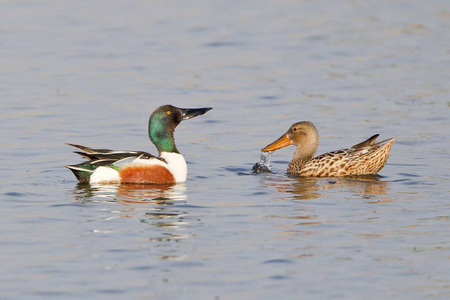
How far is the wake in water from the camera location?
1229cm

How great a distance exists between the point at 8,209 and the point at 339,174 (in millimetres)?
4193

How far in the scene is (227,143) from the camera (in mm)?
13797

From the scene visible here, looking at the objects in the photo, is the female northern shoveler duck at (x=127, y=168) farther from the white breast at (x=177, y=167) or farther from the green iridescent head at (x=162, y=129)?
the green iridescent head at (x=162, y=129)

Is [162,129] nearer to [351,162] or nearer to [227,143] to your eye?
[227,143]

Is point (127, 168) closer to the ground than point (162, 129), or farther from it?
closer to the ground

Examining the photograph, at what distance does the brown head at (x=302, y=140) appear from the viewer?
1291cm

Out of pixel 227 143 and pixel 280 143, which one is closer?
pixel 280 143

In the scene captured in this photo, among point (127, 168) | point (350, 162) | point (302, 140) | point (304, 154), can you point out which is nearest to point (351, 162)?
point (350, 162)

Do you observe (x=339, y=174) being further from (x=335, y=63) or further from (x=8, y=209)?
(x=335, y=63)

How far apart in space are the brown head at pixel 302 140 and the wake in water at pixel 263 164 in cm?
11

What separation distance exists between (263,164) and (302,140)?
0.78 metres

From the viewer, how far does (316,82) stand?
690 inches

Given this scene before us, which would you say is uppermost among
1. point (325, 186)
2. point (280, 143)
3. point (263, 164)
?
point (280, 143)

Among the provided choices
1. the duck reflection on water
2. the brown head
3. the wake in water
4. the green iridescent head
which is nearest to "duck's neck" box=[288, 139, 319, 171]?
the brown head
